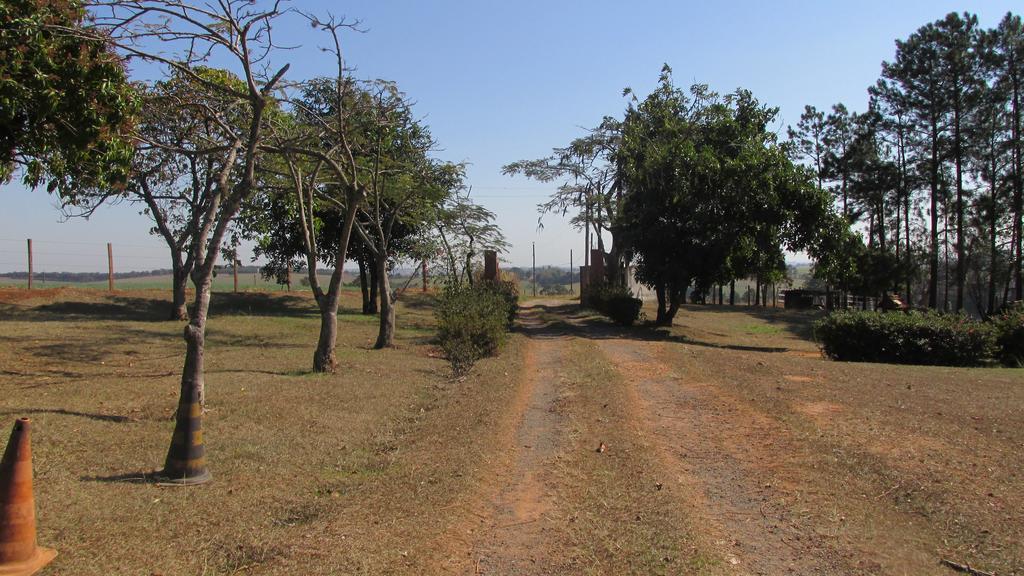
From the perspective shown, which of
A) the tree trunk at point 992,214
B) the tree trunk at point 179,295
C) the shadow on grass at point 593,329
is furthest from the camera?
the tree trunk at point 992,214

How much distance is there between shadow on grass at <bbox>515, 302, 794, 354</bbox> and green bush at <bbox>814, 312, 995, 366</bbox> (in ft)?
11.6

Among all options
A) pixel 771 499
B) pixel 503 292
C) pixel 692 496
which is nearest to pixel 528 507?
pixel 692 496

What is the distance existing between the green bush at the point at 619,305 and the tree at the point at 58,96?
63.9 feet

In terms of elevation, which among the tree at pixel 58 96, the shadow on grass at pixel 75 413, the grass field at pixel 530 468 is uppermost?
the tree at pixel 58 96

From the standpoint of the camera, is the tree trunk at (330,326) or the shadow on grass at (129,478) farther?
the tree trunk at (330,326)

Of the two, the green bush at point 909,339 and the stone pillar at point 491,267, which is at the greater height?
the stone pillar at point 491,267

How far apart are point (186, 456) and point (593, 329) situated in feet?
61.6

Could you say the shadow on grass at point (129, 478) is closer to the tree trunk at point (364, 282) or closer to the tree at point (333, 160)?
the tree at point (333, 160)

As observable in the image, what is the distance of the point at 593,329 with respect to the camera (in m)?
23.9

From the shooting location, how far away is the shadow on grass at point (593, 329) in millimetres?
21656

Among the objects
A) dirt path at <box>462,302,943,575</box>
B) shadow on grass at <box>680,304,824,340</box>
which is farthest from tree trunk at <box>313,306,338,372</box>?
shadow on grass at <box>680,304,824,340</box>

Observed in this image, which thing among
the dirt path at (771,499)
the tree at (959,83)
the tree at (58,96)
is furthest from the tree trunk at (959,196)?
the tree at (58,96)

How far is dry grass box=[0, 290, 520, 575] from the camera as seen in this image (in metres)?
4.45

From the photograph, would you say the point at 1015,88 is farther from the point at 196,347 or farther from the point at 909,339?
the point at 196,347
